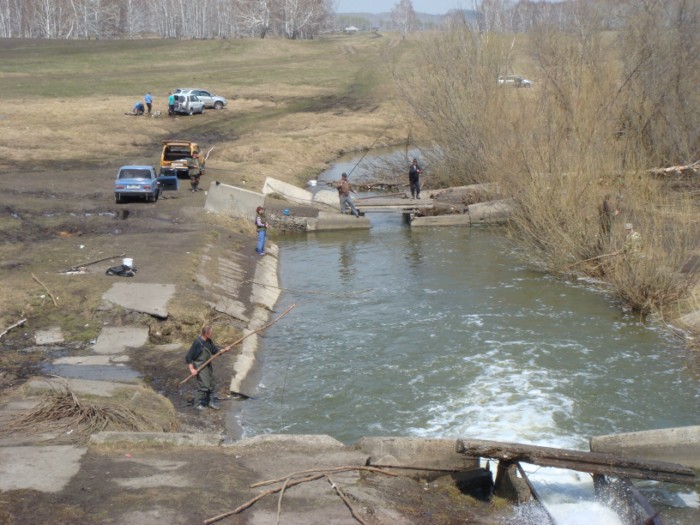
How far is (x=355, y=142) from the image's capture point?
A: 59.7 metres

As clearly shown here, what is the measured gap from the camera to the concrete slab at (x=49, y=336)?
19922mm

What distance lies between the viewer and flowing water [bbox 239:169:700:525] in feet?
55.6

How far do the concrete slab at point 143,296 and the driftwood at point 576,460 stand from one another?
10.5 meters

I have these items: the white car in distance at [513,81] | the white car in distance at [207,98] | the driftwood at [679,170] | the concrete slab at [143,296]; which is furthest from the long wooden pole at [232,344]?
the white car in distance at [207,98]

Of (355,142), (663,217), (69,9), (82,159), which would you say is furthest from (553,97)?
(69,9)

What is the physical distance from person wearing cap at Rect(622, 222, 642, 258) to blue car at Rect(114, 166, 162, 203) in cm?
1897

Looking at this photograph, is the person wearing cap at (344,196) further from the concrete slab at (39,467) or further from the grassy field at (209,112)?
the concrete slab at (39,467)

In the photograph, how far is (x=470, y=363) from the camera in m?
Result: 20.0

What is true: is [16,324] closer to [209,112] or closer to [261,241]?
[261,241]

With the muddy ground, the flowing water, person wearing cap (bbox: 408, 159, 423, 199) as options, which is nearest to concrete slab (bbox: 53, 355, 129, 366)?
the muddy ground

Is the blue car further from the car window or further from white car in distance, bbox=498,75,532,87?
white car in distance, bbox=498,75,532,87

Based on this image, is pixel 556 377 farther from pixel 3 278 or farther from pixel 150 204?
pixel 150 204

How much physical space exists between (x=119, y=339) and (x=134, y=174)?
16024 millimetres

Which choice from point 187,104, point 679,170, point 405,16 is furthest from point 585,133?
point 405,16
